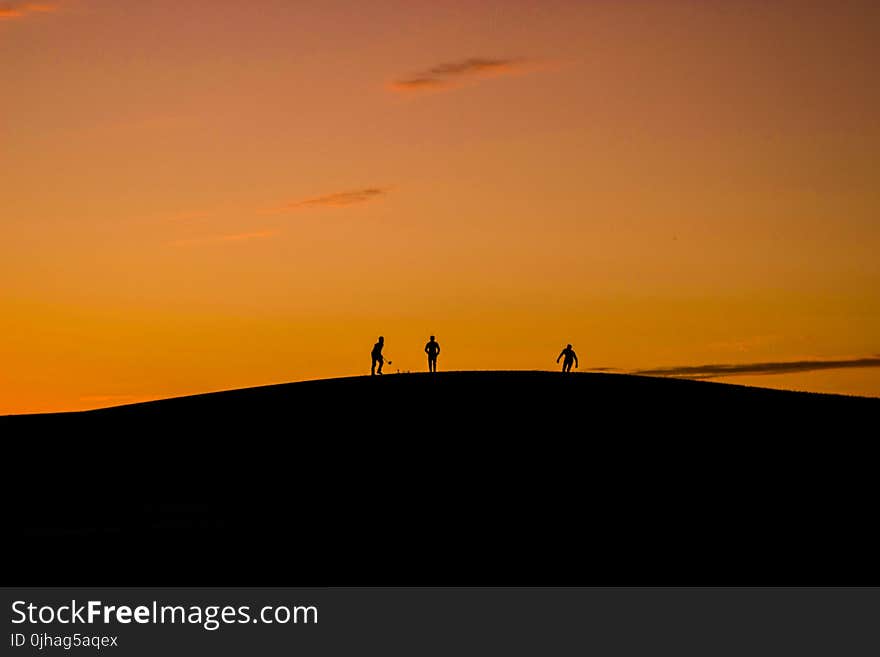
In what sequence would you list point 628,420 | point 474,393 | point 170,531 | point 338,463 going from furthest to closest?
1. point 474,393
2. point 628,420
3. point 338,463
4. point 170,531

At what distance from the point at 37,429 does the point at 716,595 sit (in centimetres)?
2688

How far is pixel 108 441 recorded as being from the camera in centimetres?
4947

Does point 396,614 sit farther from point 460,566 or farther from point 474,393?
point 474,393

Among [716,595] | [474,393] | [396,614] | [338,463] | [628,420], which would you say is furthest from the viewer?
[474,393]

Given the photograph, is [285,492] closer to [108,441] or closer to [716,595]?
[108,441]

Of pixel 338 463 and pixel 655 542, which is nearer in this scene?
pixel 655 542

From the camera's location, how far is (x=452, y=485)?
42250mm

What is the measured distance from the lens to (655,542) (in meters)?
36.4

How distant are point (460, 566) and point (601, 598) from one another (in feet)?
12.8

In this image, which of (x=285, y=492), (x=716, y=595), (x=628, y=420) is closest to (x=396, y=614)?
(x=716, y=595)

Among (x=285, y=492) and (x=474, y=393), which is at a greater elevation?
(x=474, y=393)

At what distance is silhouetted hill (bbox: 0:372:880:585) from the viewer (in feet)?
114

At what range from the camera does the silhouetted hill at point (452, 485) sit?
114 ft

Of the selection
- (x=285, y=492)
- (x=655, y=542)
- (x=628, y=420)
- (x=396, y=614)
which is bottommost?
(x=396, y=614)
